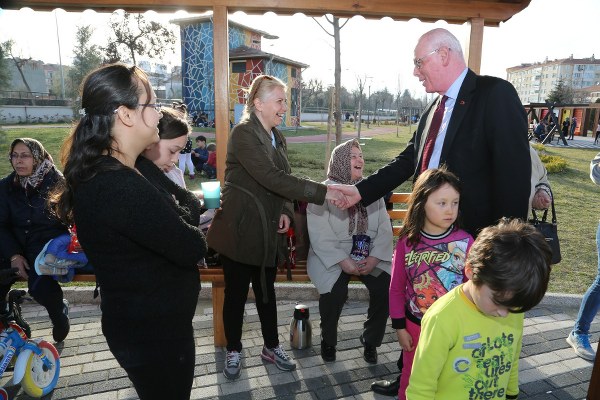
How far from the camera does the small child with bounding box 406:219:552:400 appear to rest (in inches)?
57.1

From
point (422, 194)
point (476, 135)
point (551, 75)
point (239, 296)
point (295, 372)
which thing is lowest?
point (295, 372)

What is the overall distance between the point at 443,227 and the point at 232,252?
1453 millimetres

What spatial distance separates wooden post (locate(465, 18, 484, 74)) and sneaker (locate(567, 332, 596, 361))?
243 centimetres

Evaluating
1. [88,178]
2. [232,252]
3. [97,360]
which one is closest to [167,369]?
[88,178]

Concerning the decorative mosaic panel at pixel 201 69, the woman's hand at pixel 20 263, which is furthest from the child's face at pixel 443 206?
the decorative mosaic panel at pixel 201 69

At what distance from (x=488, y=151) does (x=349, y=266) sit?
1512mm

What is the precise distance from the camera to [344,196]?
112 inches

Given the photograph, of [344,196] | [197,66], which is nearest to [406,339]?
[344,196]

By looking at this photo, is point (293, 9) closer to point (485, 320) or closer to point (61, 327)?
point (485, 320)

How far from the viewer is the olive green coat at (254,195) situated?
2775mm

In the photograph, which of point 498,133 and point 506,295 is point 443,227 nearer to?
point 498,133

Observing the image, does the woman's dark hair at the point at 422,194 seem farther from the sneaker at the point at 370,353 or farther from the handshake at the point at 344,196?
the sneaker at the point at 370,353

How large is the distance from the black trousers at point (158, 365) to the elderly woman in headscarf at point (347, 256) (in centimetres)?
177

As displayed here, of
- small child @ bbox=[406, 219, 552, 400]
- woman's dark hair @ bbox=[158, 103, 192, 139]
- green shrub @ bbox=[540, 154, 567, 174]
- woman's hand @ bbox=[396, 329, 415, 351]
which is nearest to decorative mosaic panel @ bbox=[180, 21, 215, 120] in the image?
green shrub @ bbox=[540, 154, 567, 174]
